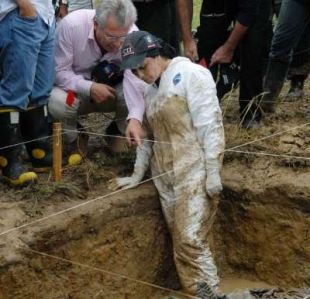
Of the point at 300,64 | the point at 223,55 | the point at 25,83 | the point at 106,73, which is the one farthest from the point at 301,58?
the point at 25,83

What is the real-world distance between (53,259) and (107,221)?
0.43 metres

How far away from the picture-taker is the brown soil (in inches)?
151

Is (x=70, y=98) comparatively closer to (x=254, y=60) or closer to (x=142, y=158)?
(x=142, y=158)

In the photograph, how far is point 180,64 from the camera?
4.04m

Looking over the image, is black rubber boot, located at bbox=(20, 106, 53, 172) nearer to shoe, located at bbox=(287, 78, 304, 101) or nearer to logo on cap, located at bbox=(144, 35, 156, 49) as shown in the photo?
logo on cap, located at bbox=(144, 35, 156, 49)

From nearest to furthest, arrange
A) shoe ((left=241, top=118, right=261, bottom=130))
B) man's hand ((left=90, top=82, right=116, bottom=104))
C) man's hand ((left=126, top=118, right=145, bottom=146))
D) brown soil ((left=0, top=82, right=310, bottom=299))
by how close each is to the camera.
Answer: brown soil ((left=0, top=82, right=310, bottom=299)) → man's hand ((left=126, top=118, right=145, bottom=146)) → man's hand ((left=90, top=82, right=116, bottom=104)) → shoe ((left=241, top=118, right=261, bottom=130))

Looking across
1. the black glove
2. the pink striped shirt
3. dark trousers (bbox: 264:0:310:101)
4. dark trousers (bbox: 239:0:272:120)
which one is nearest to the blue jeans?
the pink striped shirt

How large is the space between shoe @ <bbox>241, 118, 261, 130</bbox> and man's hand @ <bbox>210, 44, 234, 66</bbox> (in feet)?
1.66

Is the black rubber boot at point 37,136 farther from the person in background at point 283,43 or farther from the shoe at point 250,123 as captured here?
the person in background at point 283,43

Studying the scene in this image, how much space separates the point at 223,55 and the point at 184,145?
38.4 inches

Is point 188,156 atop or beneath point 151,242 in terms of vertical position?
atop

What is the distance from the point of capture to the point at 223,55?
4.77 m

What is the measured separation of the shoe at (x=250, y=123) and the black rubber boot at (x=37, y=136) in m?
1.48

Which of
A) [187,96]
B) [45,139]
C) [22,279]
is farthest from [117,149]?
[22,279]
